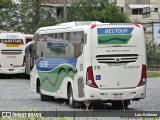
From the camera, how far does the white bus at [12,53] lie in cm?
4753

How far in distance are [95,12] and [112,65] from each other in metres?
55.5

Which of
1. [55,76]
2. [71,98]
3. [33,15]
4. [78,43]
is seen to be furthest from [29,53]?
[33,15]

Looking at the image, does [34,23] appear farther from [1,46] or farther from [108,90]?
[108,90]

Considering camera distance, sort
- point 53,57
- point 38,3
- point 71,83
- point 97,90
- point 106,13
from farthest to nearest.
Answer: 1. point 106,13
2. point 38,3
3. point 53,57
4. point 71,83
5. point 97,90

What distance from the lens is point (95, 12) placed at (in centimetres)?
7775

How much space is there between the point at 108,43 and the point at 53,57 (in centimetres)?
425

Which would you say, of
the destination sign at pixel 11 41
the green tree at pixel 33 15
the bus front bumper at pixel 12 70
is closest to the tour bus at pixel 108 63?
the destination sign at pixel 11 41

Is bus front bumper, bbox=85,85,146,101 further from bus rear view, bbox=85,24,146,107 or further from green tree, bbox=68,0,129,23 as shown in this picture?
green tree, bbox=68,0,129,23

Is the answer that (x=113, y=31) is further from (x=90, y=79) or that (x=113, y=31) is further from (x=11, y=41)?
(x=11, y=41)

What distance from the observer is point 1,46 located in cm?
4784

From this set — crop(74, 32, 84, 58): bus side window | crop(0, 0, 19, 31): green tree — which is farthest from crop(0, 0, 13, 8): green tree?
crop(74, 32, 84, 58): bus side window

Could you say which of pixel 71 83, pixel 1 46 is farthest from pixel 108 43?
pixel 1 46

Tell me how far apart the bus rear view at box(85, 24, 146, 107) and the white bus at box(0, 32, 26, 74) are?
83.1ft

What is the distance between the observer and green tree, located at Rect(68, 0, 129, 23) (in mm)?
73438
